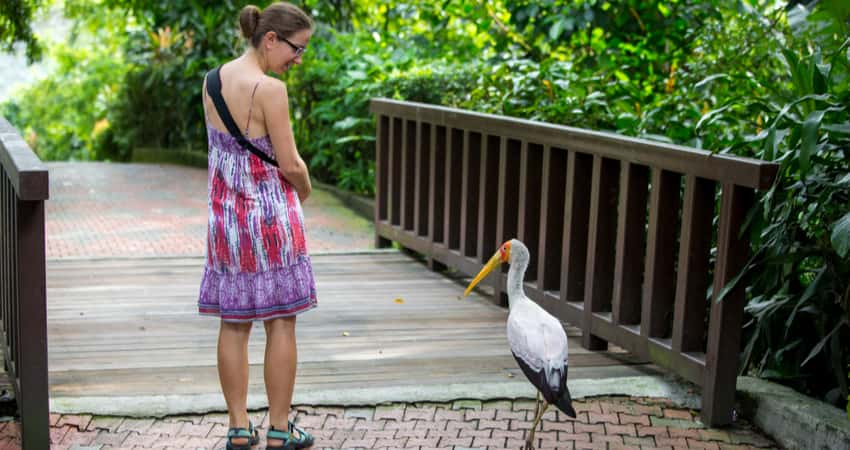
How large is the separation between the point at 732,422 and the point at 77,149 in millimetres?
21586

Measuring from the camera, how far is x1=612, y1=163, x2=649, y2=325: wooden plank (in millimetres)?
4945

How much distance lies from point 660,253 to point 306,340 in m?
1.85

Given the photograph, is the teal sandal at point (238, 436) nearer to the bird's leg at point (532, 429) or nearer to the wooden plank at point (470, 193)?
the bird's leg at point (532, 429)

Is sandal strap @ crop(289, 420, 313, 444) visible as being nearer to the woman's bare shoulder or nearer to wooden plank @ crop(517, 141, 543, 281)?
the woman's bare shoulder

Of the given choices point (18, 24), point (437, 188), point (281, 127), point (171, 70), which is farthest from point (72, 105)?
point (281, 127)

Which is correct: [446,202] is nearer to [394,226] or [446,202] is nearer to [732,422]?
[394,226]

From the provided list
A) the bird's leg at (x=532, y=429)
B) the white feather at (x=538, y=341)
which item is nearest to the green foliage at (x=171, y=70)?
the white feather at (x=538, y=341)

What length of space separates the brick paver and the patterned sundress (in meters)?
4.13

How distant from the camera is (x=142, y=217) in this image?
31.7ft

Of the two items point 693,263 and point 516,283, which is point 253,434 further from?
point 693,263

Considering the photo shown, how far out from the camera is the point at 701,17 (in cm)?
1012

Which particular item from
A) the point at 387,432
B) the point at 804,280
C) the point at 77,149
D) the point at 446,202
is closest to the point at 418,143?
the point at 446,202

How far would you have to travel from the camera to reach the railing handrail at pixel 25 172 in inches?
135

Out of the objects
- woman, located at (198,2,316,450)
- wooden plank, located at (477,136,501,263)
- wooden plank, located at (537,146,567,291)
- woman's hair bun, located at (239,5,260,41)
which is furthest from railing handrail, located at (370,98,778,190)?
woman's hair bun, located at (239,5,260,41)
